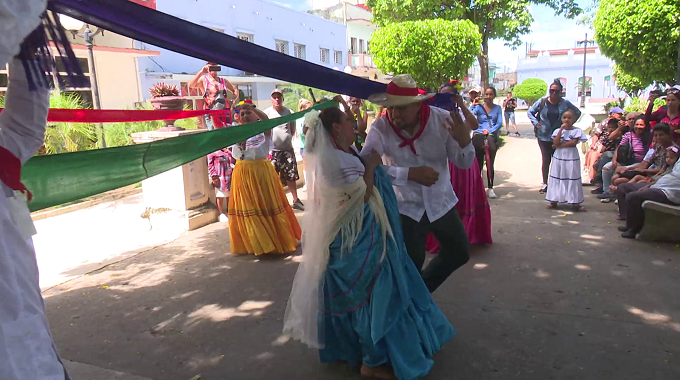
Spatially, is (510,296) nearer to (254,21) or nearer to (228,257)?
(228,257)

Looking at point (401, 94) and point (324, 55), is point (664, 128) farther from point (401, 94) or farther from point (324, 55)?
point (324, 55)

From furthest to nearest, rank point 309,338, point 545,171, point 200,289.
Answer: point 545,171 → point 200,289 → point 309,338

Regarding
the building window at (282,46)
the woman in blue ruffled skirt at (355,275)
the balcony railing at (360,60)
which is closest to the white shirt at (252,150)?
the woman in blue ruffled skirt at (355,275)

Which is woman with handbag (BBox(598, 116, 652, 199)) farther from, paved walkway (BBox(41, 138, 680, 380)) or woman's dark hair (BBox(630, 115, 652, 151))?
paved walkway (BBox(41, 138, 680, 380))

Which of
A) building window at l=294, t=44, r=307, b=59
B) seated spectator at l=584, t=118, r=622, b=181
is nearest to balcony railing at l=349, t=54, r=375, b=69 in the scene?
building window at l=294, t=44, r=307, b=59

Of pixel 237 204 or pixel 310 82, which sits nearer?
pixel 310 82

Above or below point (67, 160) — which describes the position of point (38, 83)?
above

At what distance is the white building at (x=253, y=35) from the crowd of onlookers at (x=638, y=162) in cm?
1395

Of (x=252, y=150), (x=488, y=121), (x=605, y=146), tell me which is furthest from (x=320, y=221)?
(x=605, y=146)

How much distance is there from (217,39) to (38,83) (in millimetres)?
818

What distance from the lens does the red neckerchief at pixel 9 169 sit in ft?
4.73

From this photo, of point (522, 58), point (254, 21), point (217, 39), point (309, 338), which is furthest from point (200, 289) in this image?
point (522, 58)

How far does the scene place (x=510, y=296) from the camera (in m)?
3.89

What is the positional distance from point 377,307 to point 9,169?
6.13 ft
